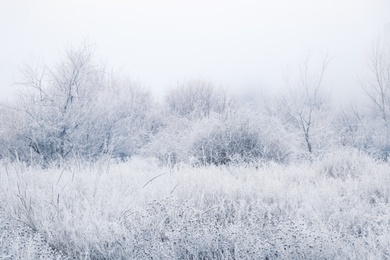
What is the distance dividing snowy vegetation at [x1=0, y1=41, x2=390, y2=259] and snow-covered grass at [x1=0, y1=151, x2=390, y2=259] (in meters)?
0.02

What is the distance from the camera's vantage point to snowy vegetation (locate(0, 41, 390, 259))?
2793 millimetres

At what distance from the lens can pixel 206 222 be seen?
333 cm

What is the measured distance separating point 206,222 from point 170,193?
98 cm

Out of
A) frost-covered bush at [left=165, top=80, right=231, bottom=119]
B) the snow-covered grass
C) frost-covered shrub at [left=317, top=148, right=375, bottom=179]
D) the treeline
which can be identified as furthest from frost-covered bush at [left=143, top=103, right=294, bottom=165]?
frost-covered bush at [left=165, top=80, right=231, bottom=119]

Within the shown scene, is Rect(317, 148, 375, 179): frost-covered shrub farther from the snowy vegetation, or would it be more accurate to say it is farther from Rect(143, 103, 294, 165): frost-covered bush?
Rect(143, 103, 294, 165): frost-covered bush

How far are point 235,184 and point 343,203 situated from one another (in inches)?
63.5

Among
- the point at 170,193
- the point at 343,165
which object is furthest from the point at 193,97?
the point at 170,193

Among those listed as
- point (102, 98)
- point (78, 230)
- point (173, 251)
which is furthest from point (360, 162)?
point (102, 98)

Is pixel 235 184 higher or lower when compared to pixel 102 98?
lower

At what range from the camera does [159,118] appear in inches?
738

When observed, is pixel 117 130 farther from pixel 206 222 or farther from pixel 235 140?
pixel 206 222

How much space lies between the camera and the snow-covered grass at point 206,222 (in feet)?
8.79

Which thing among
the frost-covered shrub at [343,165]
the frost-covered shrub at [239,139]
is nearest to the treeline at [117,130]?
the frost-covered shrub at [239,139]

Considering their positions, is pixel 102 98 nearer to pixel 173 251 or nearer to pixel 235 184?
pixel 235 184
